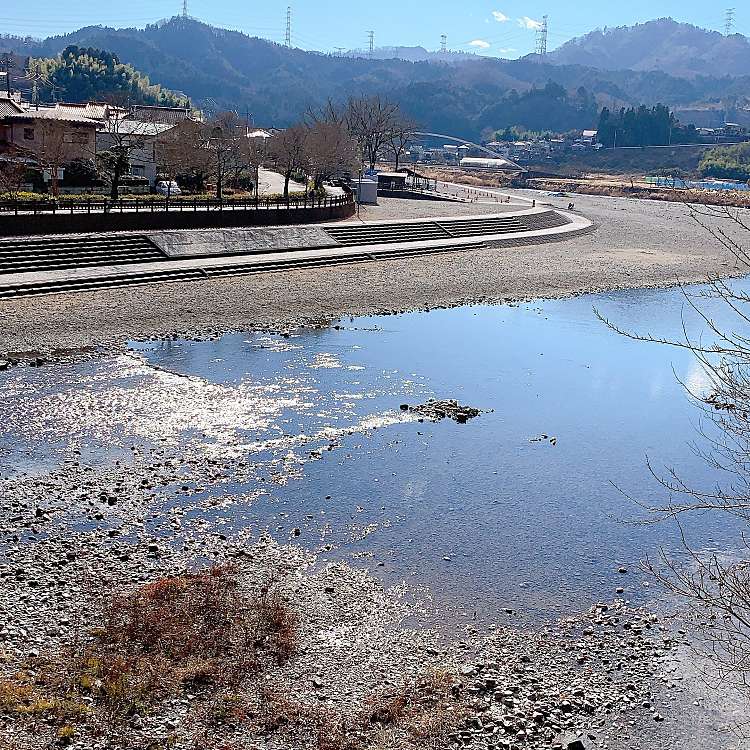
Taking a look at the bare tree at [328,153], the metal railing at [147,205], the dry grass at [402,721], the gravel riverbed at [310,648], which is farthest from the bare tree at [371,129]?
the dry grass at [402,721]

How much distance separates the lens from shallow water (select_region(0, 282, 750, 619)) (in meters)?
13.0

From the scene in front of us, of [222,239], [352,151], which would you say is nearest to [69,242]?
[222,239]

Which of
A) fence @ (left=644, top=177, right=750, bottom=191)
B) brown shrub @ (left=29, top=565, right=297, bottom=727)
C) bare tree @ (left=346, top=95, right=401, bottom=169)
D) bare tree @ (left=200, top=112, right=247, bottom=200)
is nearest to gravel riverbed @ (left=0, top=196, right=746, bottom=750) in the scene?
brown shrub @ (left=29, top=565, right=297, bottom=727)

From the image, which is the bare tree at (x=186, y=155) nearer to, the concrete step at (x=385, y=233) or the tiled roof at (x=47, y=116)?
the tiled roof at (x=47, y=116)

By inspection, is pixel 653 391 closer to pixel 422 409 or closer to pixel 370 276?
pixel 422 409

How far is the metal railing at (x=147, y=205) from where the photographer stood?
107 ft

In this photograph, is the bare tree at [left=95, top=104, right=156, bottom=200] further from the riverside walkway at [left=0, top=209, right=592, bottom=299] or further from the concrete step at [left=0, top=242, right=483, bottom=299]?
the concrete step at [left=0, top=242, right=483, bottom=299]

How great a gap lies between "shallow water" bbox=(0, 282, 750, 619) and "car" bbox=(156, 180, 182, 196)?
67.7ft

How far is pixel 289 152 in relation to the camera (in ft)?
162

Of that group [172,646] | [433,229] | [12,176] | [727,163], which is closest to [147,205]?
[12,176]

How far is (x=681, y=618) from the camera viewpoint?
11375 millimetres

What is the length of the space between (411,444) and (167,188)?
97.1 ft

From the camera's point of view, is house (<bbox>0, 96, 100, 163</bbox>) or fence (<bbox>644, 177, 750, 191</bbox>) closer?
house (<bbox>0, 96, 100, 163</bbox>)

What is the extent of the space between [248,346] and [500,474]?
9432 millimetres
